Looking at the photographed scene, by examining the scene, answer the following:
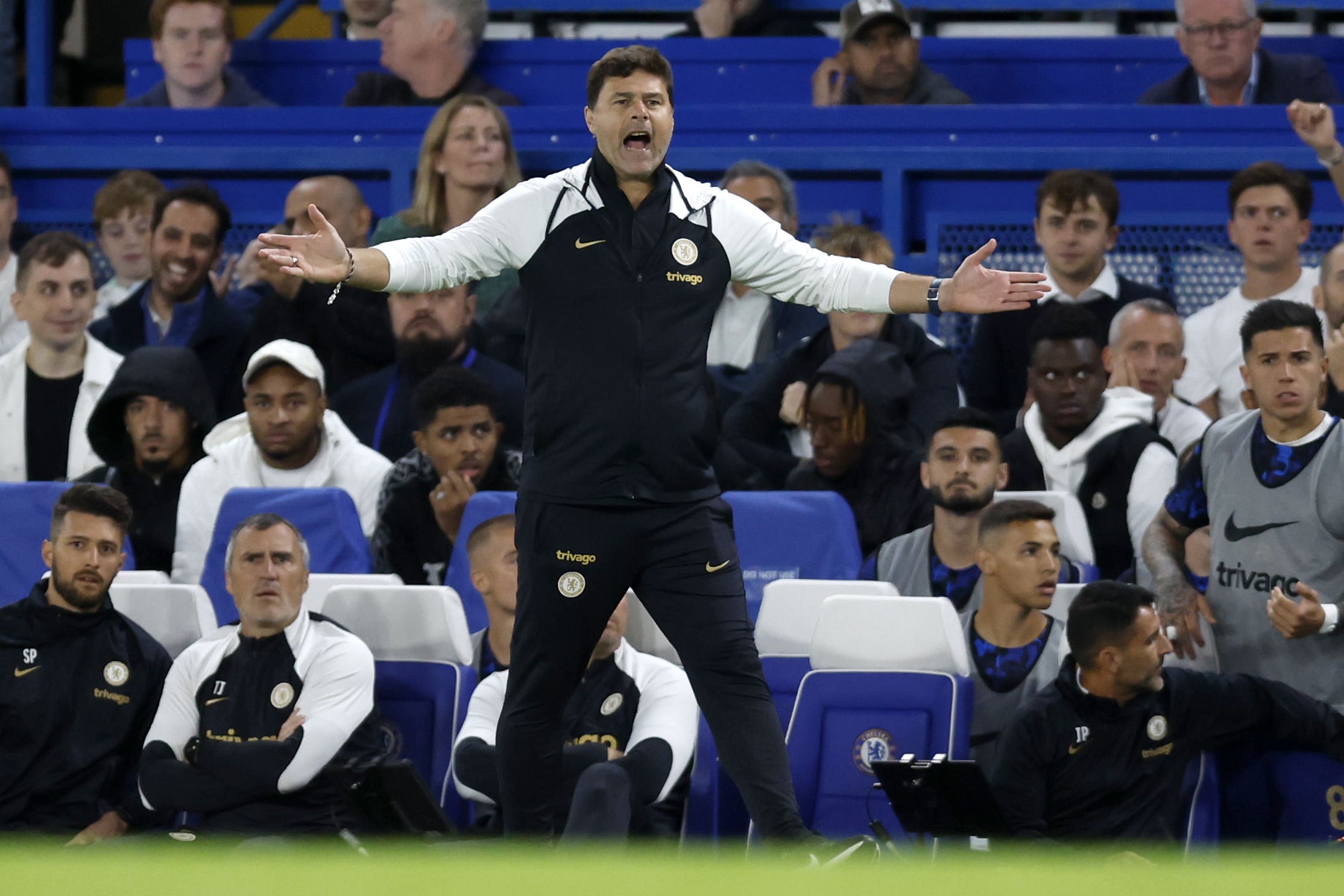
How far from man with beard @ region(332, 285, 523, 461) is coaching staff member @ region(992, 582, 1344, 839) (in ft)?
8.08

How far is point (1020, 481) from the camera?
6.41 meters

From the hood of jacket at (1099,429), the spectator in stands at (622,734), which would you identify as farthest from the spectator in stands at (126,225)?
the hood of jacket at (1099,429)

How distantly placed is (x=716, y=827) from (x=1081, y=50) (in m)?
4.44

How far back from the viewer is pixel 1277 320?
17.5ft

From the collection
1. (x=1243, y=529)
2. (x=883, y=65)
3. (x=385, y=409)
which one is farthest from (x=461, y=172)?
(x=1243, y=529)

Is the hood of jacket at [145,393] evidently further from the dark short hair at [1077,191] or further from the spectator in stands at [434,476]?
the dark short hair at [1077,191]

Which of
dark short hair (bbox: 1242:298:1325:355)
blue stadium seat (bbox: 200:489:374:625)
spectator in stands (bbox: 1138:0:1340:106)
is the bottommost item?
blue stadium seat (bbox: 200:489:374:625)

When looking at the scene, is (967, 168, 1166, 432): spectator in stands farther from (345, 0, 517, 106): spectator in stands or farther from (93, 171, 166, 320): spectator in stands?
(93, 171, 166, 320): spectator in stands

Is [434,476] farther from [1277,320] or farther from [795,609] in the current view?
[1277,320]

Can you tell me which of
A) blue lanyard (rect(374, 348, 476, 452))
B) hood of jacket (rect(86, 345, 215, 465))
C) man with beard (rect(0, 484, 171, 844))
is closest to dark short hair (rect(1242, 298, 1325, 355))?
blue lanyard (rect(374, 348, 476, 452))

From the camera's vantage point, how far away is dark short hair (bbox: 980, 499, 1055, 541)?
5.54 metres

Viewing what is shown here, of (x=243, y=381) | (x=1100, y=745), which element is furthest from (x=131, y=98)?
(x=1100, y=745)

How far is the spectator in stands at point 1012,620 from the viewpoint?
5.45 meters

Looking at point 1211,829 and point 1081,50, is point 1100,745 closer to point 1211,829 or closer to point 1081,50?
point 1211,829
